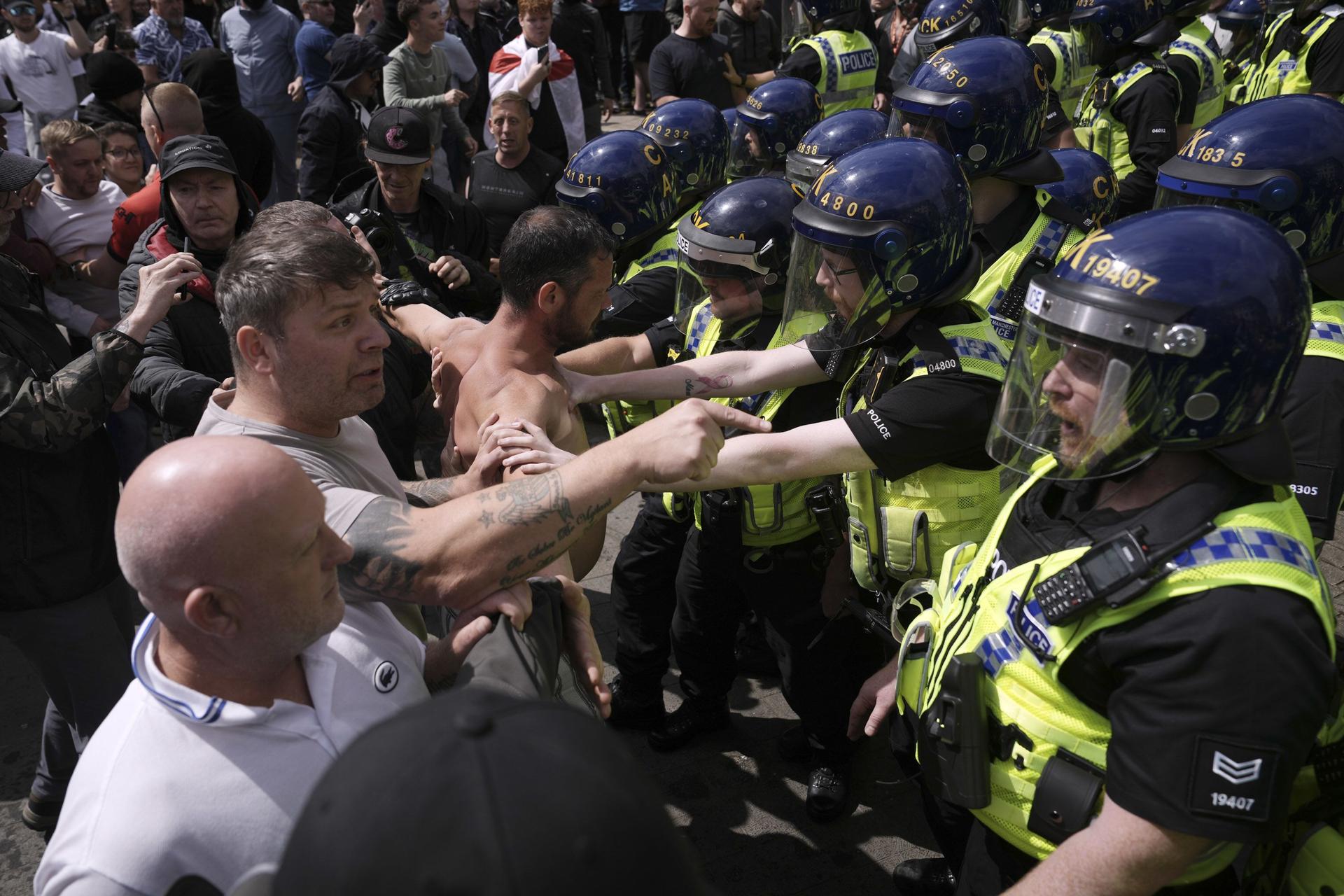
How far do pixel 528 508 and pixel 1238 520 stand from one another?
136cm

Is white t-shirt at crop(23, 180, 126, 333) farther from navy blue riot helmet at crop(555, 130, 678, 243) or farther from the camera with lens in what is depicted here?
navy blue riot helmet at crop(555, 130, 678, 243)

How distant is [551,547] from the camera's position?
7.08ft

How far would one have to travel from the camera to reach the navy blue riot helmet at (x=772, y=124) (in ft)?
20.1

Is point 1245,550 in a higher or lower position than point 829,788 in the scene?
higher

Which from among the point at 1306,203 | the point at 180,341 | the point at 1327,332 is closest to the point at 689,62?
the point at 180,341

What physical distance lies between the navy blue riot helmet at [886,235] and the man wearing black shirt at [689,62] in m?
5.91

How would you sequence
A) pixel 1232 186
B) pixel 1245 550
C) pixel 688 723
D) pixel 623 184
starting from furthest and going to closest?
1. pixel 623 184
2. pixel 688 723
3. pixel 1232 186
4. pixel 1245 550

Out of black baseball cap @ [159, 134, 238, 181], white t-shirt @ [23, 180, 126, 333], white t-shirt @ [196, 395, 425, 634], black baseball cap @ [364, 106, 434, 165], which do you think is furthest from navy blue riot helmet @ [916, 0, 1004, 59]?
white t-shirt @ [196, 395, 425, 634]

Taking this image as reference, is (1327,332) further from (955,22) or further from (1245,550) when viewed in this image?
(955,22)

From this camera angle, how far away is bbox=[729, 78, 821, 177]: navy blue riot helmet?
6.14 m

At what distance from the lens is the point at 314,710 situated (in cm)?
170

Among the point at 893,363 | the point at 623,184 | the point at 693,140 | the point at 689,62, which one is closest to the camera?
the point at 893,363

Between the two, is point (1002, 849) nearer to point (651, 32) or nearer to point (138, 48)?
point (138, 48)

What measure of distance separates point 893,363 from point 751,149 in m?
3.69
